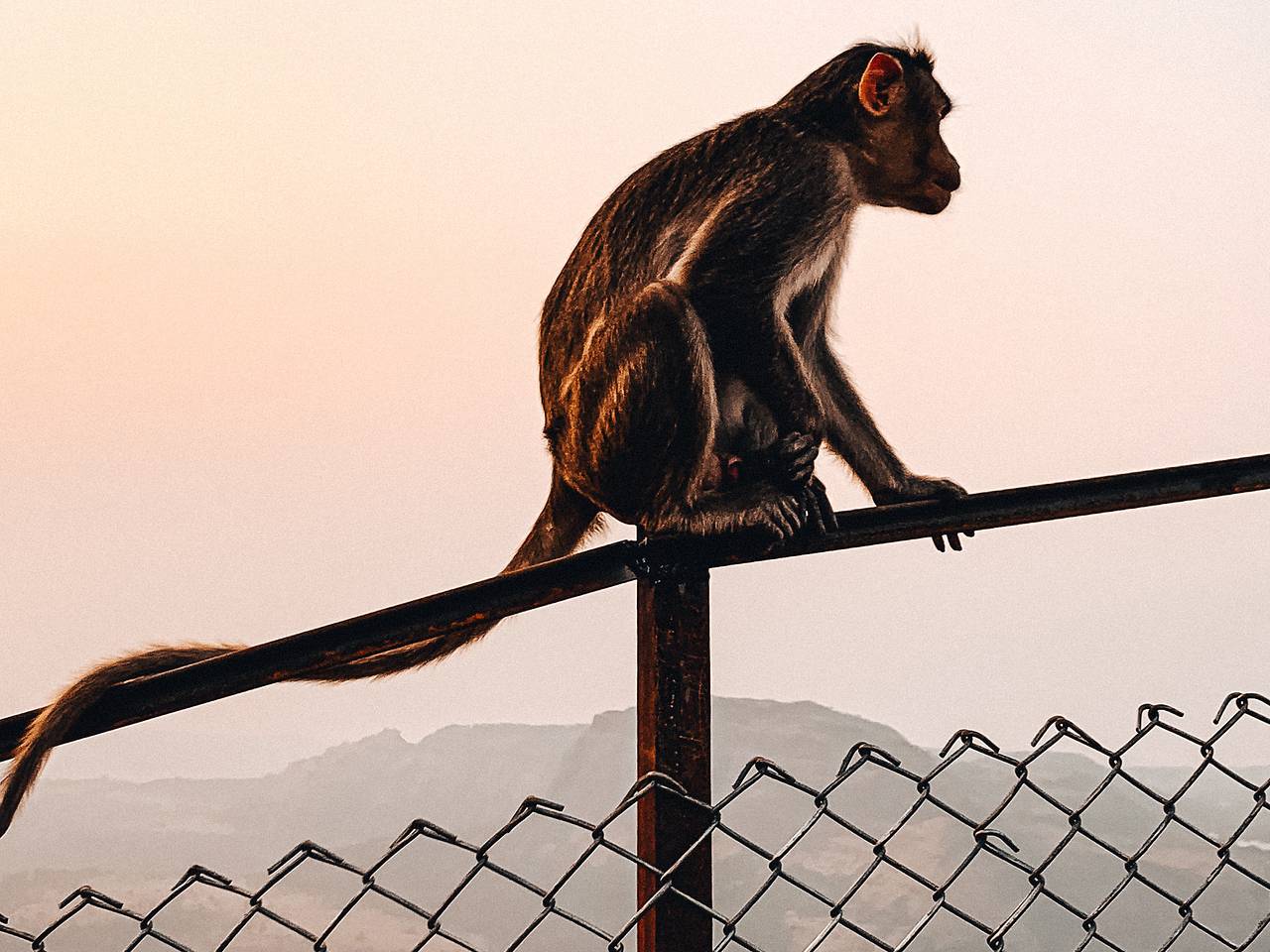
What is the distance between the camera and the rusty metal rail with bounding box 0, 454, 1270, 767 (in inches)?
46.6

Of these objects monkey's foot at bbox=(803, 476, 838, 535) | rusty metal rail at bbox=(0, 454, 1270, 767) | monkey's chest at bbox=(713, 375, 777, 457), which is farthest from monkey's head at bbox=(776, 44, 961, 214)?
rusty metal rail at bbox=(0, 454, 1270, 767)

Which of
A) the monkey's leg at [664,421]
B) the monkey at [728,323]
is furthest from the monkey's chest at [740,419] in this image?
the monkey's leg at [664,421]

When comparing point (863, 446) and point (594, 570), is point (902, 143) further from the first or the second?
point (594, 570)

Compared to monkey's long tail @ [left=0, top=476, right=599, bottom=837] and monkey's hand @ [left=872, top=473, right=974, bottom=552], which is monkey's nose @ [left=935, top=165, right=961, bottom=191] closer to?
monkey's hand @ [left=872, top=473, right=974, bottom=552]

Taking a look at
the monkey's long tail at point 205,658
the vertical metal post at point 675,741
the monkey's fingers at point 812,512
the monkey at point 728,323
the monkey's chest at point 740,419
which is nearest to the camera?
the monkey's long tail at point 205,658

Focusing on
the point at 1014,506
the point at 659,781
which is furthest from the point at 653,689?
the point at 1014,506

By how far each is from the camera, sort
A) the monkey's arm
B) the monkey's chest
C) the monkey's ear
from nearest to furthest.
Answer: the monkey's chest → the monkey's ear → the monkey's arm

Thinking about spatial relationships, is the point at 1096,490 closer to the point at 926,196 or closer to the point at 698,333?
the point at 698,333

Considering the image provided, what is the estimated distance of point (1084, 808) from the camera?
1.53 meters

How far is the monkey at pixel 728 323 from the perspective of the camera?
2.00 metres

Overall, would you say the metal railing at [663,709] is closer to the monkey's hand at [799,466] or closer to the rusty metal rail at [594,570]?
the rusty metal rail at [594,570]

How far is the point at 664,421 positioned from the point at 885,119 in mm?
804

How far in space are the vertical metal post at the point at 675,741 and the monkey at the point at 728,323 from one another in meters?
0.42

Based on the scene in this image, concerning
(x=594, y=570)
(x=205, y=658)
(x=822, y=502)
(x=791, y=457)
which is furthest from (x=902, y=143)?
(x=205, y=658)
